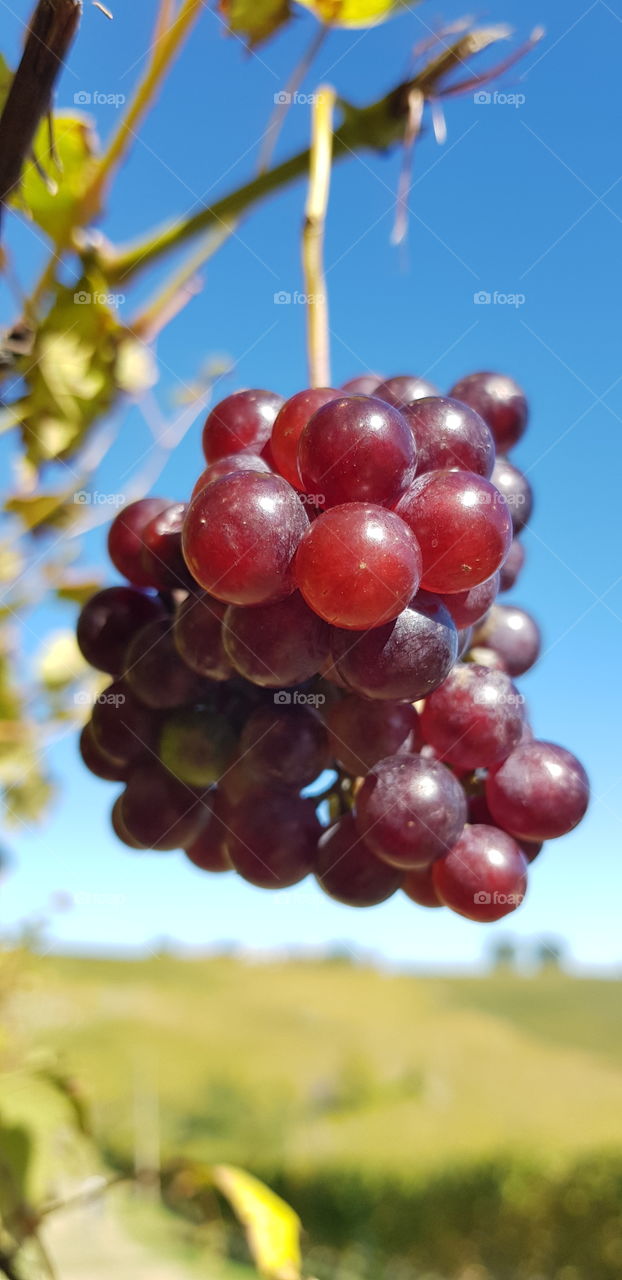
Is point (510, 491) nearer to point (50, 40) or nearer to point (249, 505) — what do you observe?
point (249, 505)

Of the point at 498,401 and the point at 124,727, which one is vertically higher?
the point at 498,401

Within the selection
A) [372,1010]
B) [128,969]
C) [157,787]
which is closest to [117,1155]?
[128,969]

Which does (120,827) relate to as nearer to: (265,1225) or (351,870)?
(351,870)

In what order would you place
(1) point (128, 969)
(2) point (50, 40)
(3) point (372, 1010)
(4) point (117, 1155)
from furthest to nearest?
(1) point (128, 969) → (3) point (372, 1010) → (4) point (117, 1155) → (2) point (50, 40)

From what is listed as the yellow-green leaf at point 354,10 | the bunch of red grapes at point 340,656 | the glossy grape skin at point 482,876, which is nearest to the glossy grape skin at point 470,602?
the bunch of red grapes at point 340,656

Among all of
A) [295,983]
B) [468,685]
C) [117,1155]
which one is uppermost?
[468,685]

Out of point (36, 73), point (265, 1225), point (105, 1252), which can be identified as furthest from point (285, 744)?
point (105, 1252)

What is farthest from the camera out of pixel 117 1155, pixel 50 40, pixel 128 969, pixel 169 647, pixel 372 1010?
pixel 128 969
